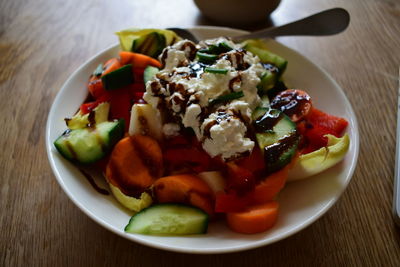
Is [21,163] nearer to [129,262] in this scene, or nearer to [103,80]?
[103,80]

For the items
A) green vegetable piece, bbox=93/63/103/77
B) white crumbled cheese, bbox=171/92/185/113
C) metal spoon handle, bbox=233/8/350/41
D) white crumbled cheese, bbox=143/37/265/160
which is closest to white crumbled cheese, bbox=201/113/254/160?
white crumbled cheese, bbox=143/37/265/160

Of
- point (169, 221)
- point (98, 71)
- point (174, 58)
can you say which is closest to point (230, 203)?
point (169, 221)

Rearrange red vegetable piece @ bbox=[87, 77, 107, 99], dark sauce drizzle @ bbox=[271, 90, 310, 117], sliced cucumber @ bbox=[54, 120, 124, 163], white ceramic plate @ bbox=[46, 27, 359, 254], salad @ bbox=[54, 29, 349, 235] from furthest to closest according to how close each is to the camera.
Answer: red vegetable piece @ bbox=[87, 77, 107, 99]
dark sauce drizzle @ bbox=[271, 90, 310, 117]
sliced cucumber @ bbox=[54, 120, 124, 163]
salad @ bbox=[54, 29, 349, 235]
white ceramic plate @ bbox=[46, 27, 359, 254]

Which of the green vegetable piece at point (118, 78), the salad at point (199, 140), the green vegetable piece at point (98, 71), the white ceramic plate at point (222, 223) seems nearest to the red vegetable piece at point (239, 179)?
the salad at point (199, 140)

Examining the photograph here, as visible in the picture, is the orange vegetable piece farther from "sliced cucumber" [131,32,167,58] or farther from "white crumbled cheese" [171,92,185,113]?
"sliced cucumber" [131,32,167,58]

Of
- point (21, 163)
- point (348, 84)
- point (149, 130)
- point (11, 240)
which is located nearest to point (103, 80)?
point (149, 130)

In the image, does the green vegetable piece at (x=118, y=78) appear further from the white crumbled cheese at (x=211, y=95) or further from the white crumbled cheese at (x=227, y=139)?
the white crumbled cheese at (x=227, y=139)
